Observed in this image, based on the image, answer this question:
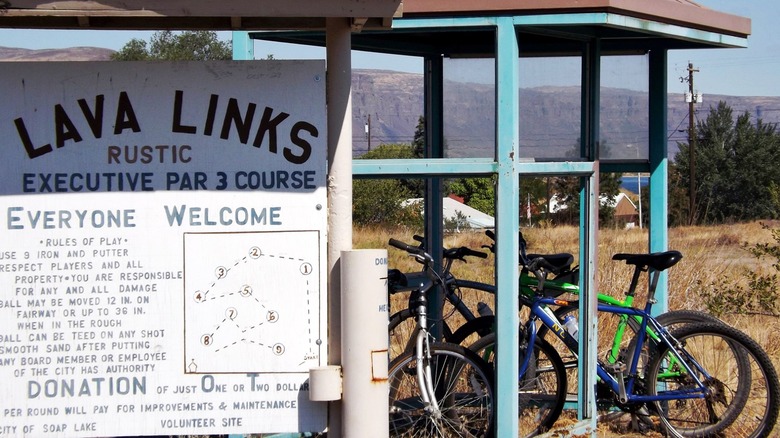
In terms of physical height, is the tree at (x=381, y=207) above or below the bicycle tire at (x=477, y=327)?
above

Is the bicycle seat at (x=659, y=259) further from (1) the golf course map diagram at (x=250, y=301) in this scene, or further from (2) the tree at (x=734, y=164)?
(2) the tree at (x=734, y=164)

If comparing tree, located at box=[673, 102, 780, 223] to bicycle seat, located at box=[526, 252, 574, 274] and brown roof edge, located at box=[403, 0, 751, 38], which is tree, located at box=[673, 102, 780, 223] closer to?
bicycle seat, located at box=[526, 252, 574, 274]

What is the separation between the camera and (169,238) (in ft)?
11.7

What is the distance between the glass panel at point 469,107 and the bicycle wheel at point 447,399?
1.48 m

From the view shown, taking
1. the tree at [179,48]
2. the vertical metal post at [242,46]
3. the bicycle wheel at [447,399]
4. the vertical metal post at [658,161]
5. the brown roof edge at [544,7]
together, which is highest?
the tree at [179,48]

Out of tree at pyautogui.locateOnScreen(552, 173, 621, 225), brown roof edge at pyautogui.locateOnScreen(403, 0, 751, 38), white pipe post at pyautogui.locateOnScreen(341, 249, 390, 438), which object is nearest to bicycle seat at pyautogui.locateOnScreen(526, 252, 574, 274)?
brown roof edge at pyautogui.locateOnScreen(403, 0, 751, 38)

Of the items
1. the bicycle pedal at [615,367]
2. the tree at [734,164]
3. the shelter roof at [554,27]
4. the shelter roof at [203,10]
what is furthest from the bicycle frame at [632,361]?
the tree at [734,164]

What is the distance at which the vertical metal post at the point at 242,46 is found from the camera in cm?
491

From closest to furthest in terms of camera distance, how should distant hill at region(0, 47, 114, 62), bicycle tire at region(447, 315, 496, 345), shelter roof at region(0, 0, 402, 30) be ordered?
shelter roof at region(0, 0, 402, 30) → distant hill at region(0, 47, 114, 62) → bicycle tire at region(447, 315, 496, 345)

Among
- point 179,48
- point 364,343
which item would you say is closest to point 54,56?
point 179,48

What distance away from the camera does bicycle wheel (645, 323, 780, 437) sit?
5.62 m

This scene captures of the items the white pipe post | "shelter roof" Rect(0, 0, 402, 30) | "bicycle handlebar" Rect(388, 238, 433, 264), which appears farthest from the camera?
"bicycle handlebar" Rect(388, 238, 433, 264)

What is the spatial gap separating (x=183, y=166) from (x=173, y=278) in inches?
15.4

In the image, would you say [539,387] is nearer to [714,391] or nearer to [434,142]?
[714,391]
